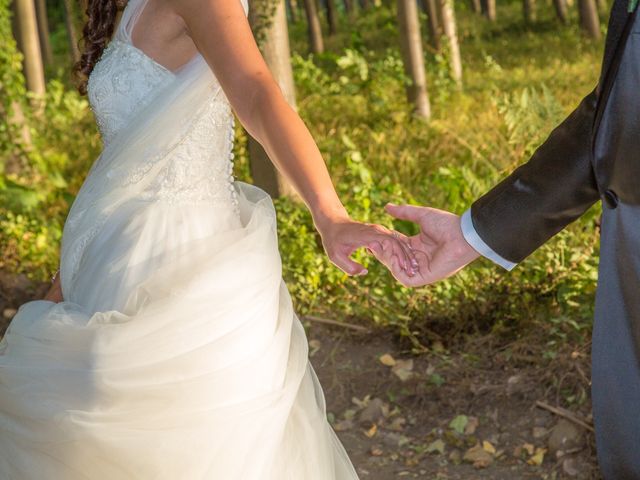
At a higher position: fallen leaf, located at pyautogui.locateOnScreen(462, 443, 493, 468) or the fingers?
the fingers

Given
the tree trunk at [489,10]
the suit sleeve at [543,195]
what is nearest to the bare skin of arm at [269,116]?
the suit sleeve at [543,195]

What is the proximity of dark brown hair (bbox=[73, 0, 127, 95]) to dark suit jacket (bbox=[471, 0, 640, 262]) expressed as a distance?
139 centimetres

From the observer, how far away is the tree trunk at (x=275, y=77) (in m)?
6.53

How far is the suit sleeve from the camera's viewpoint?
6.79 feet

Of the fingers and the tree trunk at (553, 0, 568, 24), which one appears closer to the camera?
the fingers

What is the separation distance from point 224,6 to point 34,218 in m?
5.42

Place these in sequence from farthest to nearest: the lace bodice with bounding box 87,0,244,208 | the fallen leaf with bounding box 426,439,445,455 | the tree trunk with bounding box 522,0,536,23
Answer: the tree trunk with bounding box 522,0,536,23 → the fallen leaf with bounding box 426,439,445,455 → the lace bodice with bounding box 87,0,244,208

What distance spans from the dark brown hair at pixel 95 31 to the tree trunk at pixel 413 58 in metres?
6.84

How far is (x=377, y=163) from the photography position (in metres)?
8.27


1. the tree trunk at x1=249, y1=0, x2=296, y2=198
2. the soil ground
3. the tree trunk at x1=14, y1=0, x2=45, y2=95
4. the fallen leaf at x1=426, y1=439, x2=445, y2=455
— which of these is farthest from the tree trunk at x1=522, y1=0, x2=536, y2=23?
the fallen leaf at x1=426, y1=439, x2=445, y2=455

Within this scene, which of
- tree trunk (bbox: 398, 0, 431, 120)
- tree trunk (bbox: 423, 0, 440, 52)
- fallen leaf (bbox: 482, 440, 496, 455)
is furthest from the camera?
tree trunk (bbox: 423, 0, 440, 52)

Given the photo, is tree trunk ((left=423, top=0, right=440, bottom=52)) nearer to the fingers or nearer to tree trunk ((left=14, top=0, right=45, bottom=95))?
tree trunk ((left=14, top=0, right=45, bottom=95))

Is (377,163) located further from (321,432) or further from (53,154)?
(321,432)

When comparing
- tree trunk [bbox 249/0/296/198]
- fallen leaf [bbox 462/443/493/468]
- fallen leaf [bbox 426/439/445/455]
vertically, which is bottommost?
fallen leaf [bbox 426/439/445/455]
